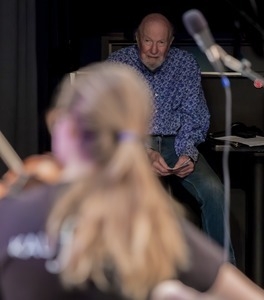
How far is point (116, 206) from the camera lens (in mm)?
1422

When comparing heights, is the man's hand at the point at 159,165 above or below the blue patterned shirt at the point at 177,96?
below

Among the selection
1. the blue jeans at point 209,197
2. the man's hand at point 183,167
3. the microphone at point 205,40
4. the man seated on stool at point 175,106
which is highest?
the microphone at point 205,40

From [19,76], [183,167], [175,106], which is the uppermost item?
[19,76]

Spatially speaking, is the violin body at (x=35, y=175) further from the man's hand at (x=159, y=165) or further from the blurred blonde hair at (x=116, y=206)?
the man's hand at (x=159, y=165)

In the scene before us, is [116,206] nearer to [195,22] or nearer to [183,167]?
[195,22]

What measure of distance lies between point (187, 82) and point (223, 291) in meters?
2.02

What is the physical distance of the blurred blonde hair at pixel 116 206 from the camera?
1.39 metres

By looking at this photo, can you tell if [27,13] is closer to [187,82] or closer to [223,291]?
[187,82]

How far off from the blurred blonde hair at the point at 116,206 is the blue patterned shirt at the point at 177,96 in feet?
6.23

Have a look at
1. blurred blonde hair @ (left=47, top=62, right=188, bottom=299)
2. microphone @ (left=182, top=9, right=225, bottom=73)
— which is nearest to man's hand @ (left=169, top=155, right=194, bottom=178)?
microphone @ (left=182, top=9, right=225, bottom=73)

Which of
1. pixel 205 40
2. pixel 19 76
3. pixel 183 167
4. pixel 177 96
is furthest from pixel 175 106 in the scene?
pixel 205 40

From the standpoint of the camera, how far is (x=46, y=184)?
1.52 metres

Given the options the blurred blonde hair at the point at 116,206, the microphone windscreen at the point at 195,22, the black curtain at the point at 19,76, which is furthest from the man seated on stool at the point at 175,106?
the blurred blonde hair at the point at 116,206

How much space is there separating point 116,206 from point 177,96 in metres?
2.06
